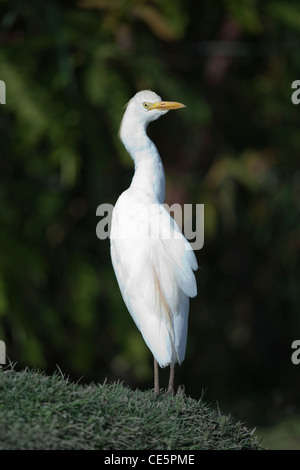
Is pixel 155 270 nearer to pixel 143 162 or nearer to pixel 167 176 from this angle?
pixel 143 162

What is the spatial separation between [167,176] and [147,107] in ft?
12.6

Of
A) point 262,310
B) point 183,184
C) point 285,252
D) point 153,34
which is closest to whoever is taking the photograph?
point 183,184

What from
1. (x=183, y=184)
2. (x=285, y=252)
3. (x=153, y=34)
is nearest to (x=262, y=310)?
(x=285, y=252)

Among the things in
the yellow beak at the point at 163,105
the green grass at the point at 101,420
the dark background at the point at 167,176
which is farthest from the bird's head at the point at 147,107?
the dark background at the point at 167,176

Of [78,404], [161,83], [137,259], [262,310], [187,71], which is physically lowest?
[262,310]

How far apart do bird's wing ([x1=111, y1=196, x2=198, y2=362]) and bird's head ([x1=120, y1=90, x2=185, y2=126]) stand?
542 mm

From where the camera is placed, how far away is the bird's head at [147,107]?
394cm

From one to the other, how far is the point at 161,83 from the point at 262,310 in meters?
4.68

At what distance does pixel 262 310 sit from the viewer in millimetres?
10258

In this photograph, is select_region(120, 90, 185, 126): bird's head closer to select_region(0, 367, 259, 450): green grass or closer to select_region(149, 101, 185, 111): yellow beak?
select_region(149, 101, 185, 111): yellow beak

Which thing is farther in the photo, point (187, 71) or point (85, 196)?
point (187, 71)

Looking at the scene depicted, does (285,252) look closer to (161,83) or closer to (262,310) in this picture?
(262,310)

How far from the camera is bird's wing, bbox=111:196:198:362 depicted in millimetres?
3635

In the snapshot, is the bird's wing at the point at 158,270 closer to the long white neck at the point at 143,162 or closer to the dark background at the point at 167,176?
the long white neck at the point at 143,162
